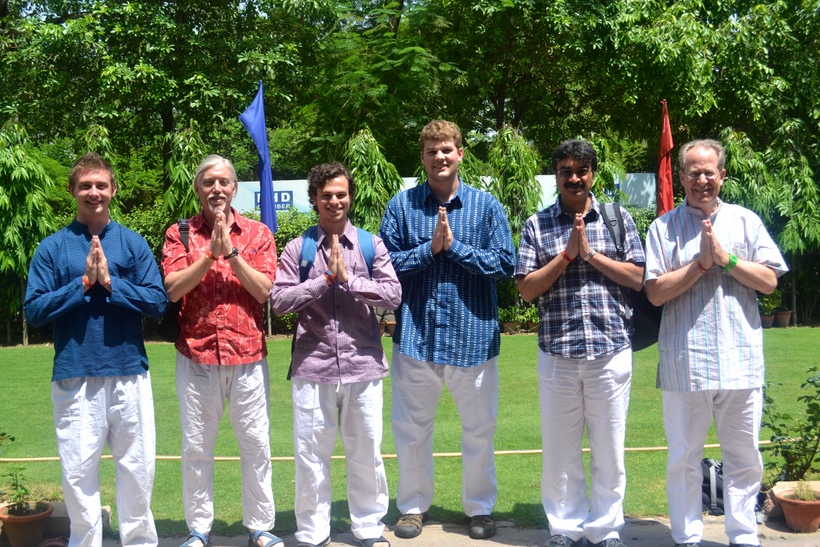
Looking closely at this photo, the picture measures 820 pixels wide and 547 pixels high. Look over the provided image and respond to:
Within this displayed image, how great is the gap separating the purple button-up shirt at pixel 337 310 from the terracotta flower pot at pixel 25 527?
1625mm

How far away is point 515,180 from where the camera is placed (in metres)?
A: 16.0

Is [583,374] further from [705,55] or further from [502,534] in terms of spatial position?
[705,55]

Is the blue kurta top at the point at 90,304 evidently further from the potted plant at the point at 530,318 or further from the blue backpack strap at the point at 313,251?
the potted plant at the point at 530,318

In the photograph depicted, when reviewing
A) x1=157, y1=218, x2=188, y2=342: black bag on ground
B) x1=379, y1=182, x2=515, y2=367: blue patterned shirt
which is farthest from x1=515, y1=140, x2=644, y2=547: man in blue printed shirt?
x1=157, y1=218, x2=188, y2=342: black bag on ground

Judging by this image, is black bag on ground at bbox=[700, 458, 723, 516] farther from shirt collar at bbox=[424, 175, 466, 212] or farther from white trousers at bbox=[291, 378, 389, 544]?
shirt collar at bbox=[424, 175, 466, 212]

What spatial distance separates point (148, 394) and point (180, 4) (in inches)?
582

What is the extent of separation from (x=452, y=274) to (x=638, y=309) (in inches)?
42.5

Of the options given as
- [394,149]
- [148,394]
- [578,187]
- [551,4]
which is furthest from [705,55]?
[148,394]

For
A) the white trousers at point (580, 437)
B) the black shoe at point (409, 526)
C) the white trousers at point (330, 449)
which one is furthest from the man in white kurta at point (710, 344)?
the white trousers at point (330, 449)

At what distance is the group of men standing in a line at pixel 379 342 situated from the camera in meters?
4.41

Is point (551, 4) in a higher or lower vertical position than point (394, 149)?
higher

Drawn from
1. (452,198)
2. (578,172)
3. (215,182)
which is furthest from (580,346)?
(215,182)

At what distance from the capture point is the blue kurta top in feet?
14.1

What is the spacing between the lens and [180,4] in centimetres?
1752
